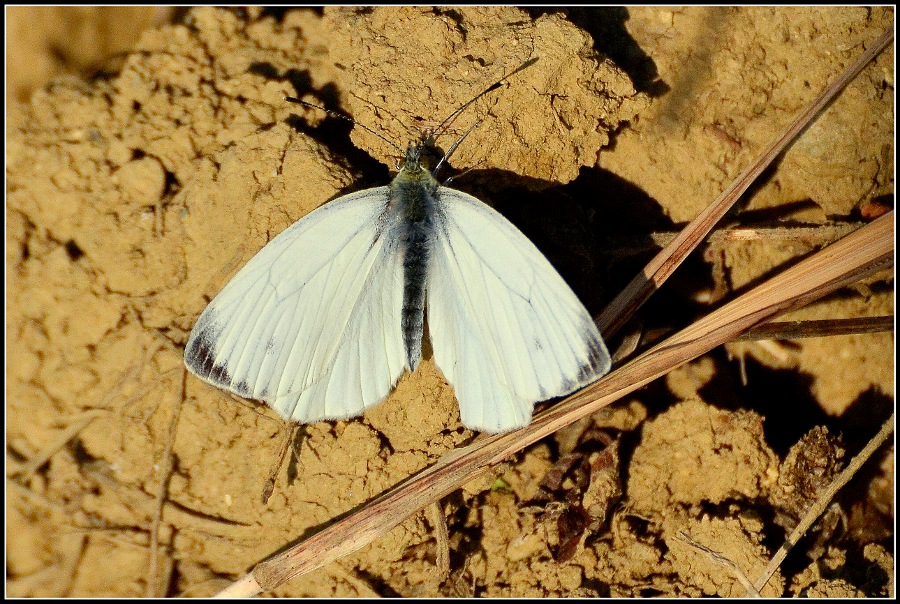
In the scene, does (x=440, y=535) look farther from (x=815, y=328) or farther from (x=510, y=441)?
(x=815, y=328)

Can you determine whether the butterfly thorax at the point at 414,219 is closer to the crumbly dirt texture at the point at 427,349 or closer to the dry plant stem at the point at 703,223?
the crumbly dirt texture at the point at 427,349

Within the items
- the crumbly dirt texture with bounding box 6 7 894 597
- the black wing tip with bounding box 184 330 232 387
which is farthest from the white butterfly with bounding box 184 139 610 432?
the crumbly dirt texture with bounding box 6 7 894 597

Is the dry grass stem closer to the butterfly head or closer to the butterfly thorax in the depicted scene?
the butterfly thorax

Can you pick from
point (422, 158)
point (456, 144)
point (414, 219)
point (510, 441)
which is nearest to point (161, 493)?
point (510, 441)

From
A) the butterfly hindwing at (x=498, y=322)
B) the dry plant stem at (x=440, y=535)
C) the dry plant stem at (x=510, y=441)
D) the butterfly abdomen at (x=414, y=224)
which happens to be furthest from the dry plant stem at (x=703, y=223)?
the dry plant stem at (x=440, y=535)

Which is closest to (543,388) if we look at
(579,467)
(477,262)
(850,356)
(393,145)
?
(477,262)

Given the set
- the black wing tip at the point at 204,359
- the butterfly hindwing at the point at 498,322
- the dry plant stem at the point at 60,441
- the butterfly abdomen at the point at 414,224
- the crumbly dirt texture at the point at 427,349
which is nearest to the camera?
the butterfly hindwing at the point at 498,322
